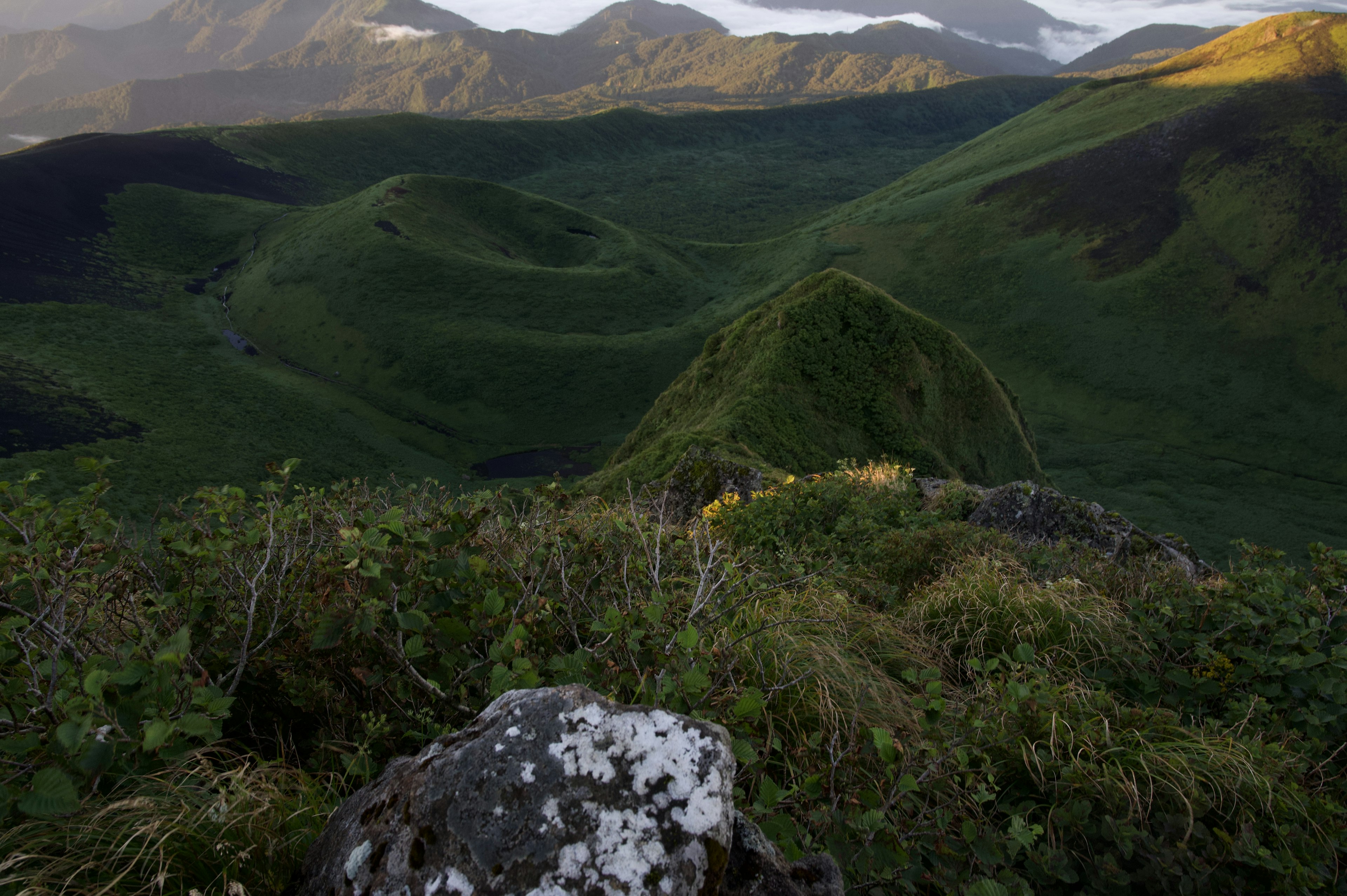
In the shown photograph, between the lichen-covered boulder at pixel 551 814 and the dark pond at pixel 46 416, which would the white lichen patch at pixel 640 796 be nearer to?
the lichen-covered boulder at pixel 551 814

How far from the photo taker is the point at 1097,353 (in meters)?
51.4

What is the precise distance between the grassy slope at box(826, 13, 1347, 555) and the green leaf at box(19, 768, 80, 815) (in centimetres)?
4299

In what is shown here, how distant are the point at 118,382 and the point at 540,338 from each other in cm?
2932

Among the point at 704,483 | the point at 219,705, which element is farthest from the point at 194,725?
the point at 704,483

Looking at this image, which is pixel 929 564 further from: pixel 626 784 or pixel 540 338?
pixel 540 338

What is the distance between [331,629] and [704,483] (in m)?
8.41

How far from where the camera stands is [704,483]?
35.3 ft

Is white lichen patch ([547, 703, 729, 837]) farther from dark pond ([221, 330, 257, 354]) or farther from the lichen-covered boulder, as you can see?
dark pond ([221, 330, 257, 354])

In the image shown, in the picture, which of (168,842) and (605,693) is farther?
(605,693)

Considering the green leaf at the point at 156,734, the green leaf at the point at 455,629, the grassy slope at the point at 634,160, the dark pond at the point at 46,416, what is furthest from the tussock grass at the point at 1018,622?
the grassy slope at the point at 634,160

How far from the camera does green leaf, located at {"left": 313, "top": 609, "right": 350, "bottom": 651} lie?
2529 mm

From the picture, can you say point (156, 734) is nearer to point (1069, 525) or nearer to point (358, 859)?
point (358, 859)

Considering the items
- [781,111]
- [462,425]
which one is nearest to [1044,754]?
[462,425]

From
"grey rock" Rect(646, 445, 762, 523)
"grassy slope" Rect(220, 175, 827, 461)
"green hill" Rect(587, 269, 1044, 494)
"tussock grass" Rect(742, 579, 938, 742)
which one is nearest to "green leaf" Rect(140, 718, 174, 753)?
"tussock grass" Rect(742, 579, 938, 742)
